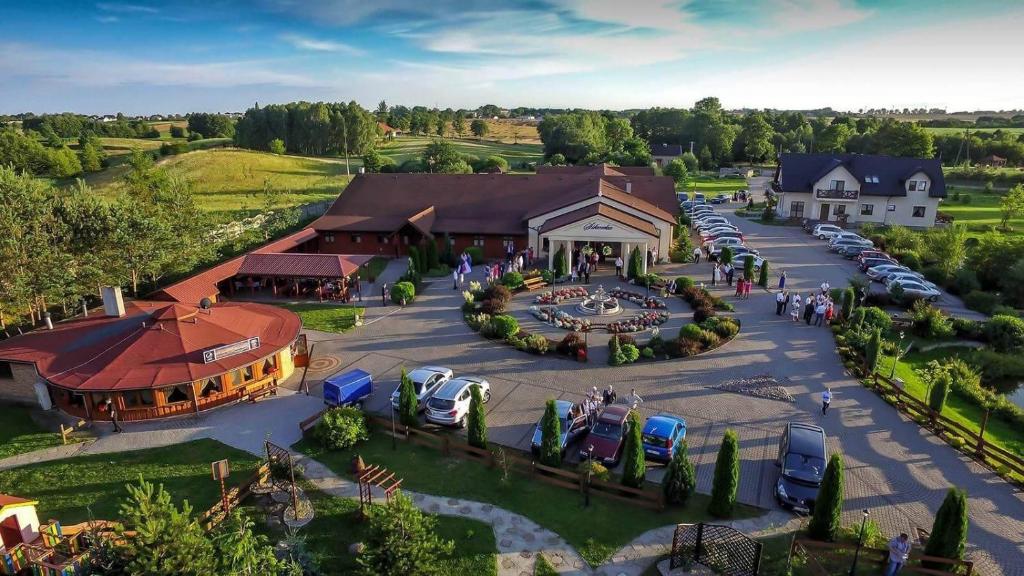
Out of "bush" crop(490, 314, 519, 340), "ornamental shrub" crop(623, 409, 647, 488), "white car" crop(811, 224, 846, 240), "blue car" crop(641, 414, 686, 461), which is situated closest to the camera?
"ornamental shrub" crop(623, 409, 647, 488)

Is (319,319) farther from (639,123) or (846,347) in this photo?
(639,123)

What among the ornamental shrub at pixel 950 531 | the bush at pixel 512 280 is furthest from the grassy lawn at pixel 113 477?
the bush at pixel 512 280

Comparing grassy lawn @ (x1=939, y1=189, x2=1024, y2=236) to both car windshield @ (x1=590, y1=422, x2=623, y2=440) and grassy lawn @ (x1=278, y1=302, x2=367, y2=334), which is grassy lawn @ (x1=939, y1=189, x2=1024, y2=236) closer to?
car windshield @ (x1=590, y1=422, x2=623, y2=440)

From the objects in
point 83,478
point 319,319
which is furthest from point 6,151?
point 83,478

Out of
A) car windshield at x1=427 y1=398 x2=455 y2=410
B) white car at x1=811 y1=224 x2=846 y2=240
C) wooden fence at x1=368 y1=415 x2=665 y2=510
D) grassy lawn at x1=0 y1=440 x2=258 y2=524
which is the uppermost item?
white car at x1=811 y1=224 x2=846 y2=240

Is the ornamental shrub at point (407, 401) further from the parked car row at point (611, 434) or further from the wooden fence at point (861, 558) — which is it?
the wooden fence at point (861, 558)

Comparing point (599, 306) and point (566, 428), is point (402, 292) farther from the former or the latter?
point (566, 428)

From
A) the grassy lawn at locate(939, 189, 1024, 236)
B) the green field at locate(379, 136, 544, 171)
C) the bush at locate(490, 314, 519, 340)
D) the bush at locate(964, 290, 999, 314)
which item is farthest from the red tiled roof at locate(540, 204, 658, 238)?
the green field at locate(379, 136, 544, 171)
